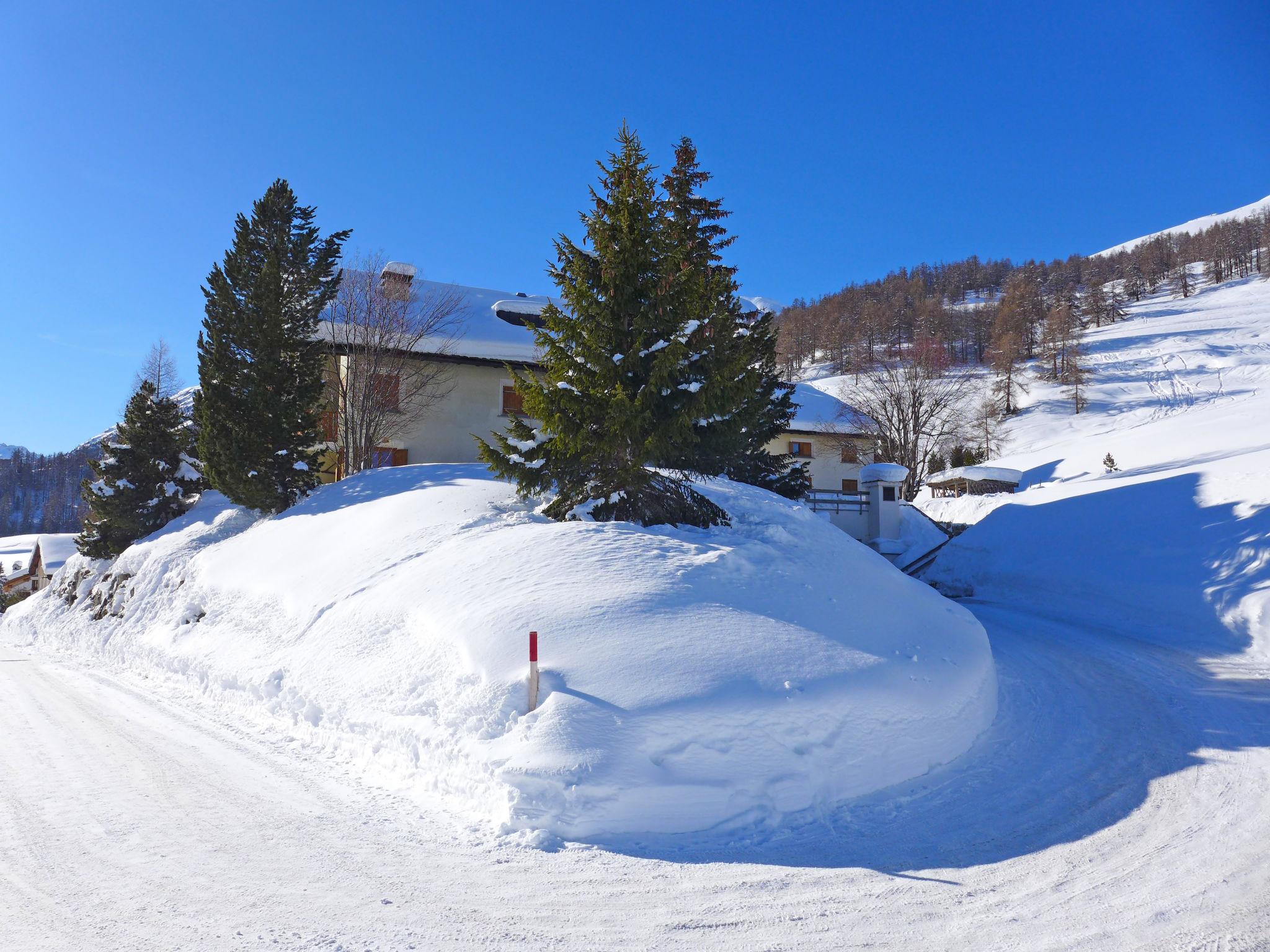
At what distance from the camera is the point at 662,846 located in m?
5.30

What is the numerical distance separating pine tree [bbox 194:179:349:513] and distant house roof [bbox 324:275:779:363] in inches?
94.5

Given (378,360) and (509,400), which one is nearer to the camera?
(378,360)

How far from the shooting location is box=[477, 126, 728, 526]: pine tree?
11.3 m

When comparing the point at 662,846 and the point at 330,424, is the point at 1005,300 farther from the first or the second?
the point at 662,846

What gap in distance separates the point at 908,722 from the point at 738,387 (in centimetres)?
619

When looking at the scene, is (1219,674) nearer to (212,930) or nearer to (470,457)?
(212,930)

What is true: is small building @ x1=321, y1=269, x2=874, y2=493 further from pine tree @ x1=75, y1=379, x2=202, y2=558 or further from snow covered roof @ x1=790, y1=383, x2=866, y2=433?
snow covered roof @ x1=790, y1=383, x2=866, y2=433

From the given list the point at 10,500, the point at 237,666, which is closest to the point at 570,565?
the point at 237,666

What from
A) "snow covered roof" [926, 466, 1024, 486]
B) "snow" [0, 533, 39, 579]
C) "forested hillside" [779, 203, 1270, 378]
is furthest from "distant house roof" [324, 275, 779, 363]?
"forested hillside" [779, 203, 1270, 378]

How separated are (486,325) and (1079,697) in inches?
807

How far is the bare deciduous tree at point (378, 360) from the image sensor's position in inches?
791

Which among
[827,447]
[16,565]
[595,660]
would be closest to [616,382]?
[595,660]

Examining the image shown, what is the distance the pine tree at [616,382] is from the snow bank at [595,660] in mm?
808

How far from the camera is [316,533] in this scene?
1417 cm
